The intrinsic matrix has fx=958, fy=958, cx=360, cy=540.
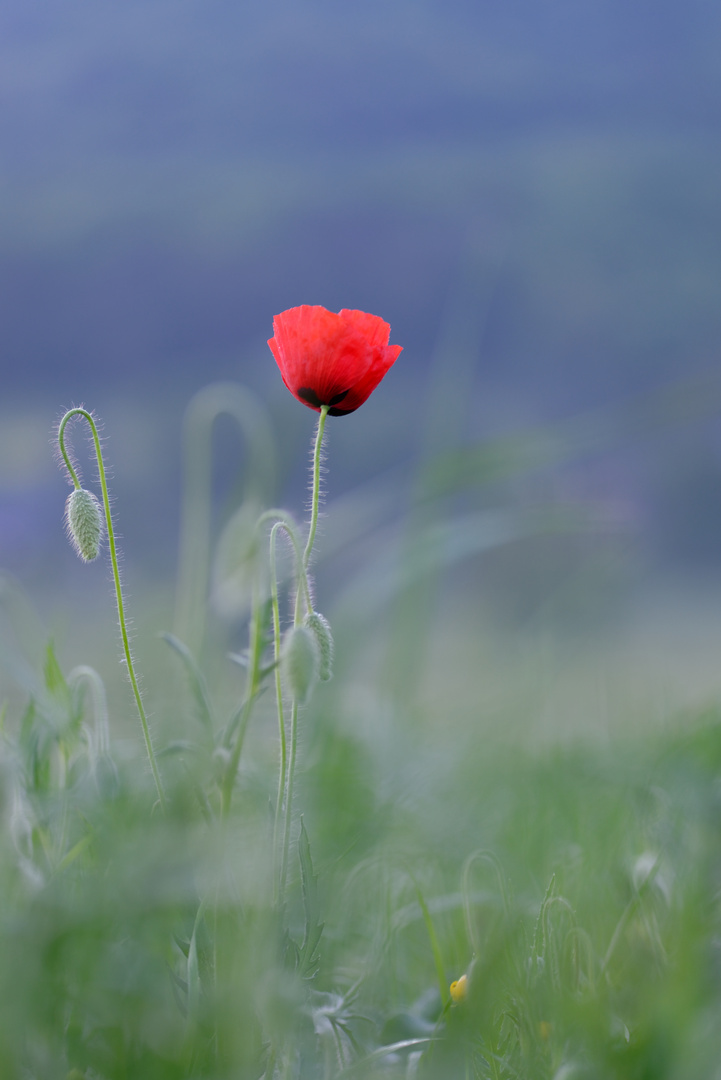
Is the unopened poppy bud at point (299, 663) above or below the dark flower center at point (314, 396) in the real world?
below

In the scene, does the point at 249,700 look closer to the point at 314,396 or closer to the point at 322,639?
the point at 322,639

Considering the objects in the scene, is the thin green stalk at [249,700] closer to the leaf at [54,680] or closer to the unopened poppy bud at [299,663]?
the unopened poppy bud at [299,663]

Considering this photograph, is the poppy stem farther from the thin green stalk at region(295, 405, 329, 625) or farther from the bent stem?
the bent stem

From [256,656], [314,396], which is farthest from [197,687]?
[314,396]

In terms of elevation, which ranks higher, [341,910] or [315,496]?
[315,496]

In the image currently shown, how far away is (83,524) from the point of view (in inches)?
22.8

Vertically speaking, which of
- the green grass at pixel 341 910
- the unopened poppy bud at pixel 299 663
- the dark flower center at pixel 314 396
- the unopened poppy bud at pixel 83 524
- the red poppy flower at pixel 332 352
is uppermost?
the red poppy flower at pixel 332 352

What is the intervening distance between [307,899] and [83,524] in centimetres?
26

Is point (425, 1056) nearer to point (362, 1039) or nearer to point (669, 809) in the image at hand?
point (362, 1039)

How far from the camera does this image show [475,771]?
97 cm

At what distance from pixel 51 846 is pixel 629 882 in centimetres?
43

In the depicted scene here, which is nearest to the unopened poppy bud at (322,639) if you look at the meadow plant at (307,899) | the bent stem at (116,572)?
the meadow plant at (307,899)

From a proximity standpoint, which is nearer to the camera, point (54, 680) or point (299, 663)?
point (299, 663)

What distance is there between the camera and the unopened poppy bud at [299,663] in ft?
1.68
